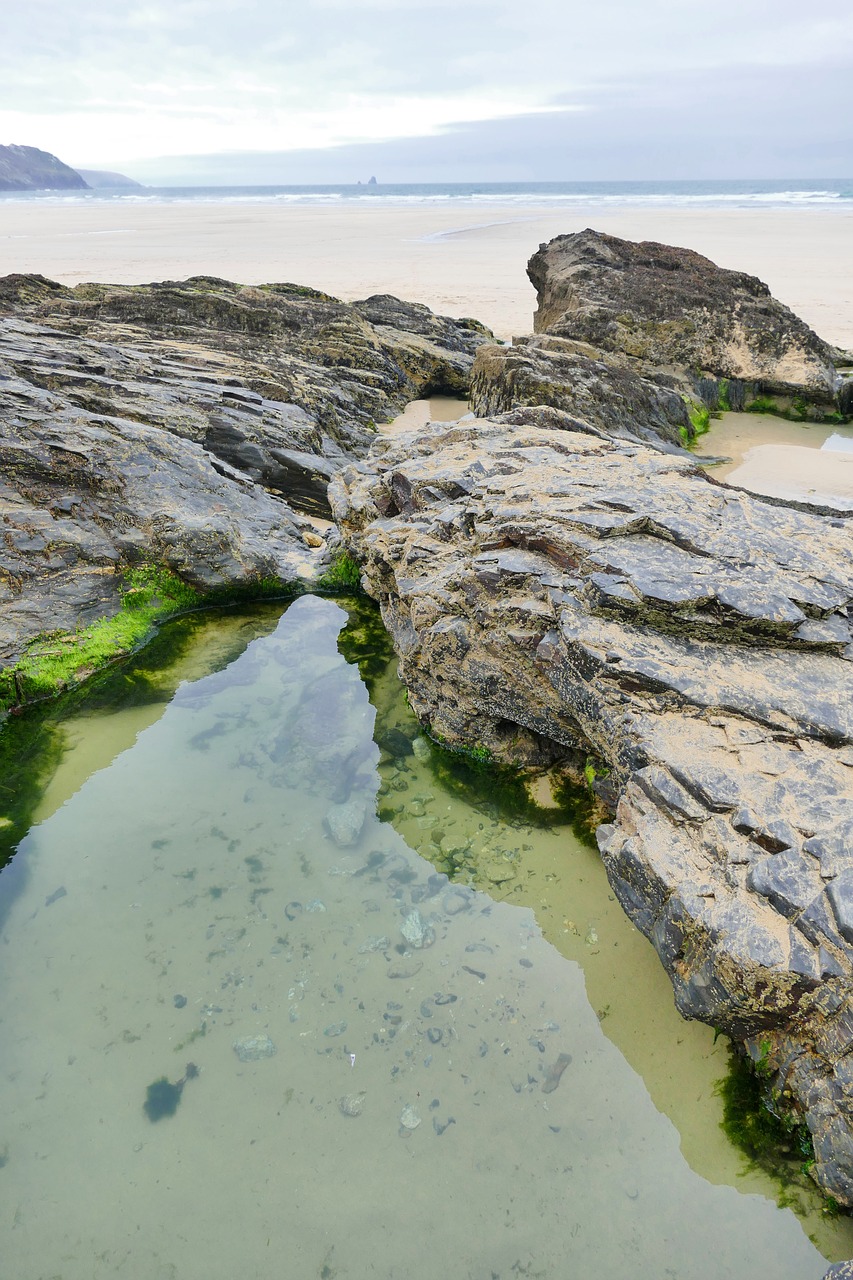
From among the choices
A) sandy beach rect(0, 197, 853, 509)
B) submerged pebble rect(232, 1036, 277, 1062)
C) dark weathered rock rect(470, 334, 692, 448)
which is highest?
sandy beach rect(0, 197, 853, 509)

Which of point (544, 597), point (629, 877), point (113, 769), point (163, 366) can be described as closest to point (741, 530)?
point (544, 597)

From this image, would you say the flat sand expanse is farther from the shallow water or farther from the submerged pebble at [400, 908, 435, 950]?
the submerged pebble at [400, 908, 435, 950]

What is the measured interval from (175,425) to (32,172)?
220m

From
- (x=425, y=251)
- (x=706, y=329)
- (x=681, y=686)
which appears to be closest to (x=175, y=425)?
→ (x=681, y=686)

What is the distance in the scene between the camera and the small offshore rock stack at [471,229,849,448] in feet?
39.0

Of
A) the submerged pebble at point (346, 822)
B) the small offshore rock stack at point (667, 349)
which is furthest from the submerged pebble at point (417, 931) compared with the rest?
the small offshore rock stack at point (667, 349)

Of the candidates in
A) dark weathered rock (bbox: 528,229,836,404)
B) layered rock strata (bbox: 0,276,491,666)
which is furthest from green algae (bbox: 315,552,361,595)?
dark weathered rock (bbox: 528,229,836,404)

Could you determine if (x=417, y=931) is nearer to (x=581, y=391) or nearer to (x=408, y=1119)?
(x=408, y=1119)

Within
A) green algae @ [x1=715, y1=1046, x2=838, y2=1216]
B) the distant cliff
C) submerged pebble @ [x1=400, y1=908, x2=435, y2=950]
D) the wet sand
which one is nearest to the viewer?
green algae @ [x1=715, y1=1046, x2=838, y2=1216]

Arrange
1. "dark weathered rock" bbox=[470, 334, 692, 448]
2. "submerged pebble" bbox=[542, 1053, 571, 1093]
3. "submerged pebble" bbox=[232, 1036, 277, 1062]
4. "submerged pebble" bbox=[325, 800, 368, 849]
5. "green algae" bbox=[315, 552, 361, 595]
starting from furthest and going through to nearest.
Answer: "dark weathered rock" bbox=[470, 334, 692, 448] < "green algae" bbox=[315, 552, 361, 595] < "submerged pebble" bbox=[325, 800, 368, 849] < "submerged pebble" bbox=[232, 1036, 277, 1062] < "submerged pebble" bbox=[542, 1053, 571, 1093]

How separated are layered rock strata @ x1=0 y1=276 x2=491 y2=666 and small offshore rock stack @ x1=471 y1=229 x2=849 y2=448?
304 centimetres

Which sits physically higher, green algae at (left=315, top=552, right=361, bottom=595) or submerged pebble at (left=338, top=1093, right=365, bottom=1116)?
green algae at (left=315, top=552, right=361, bottom=595)

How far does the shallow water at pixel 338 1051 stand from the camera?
3.11 metres

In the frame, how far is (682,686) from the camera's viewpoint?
14.5 feet
